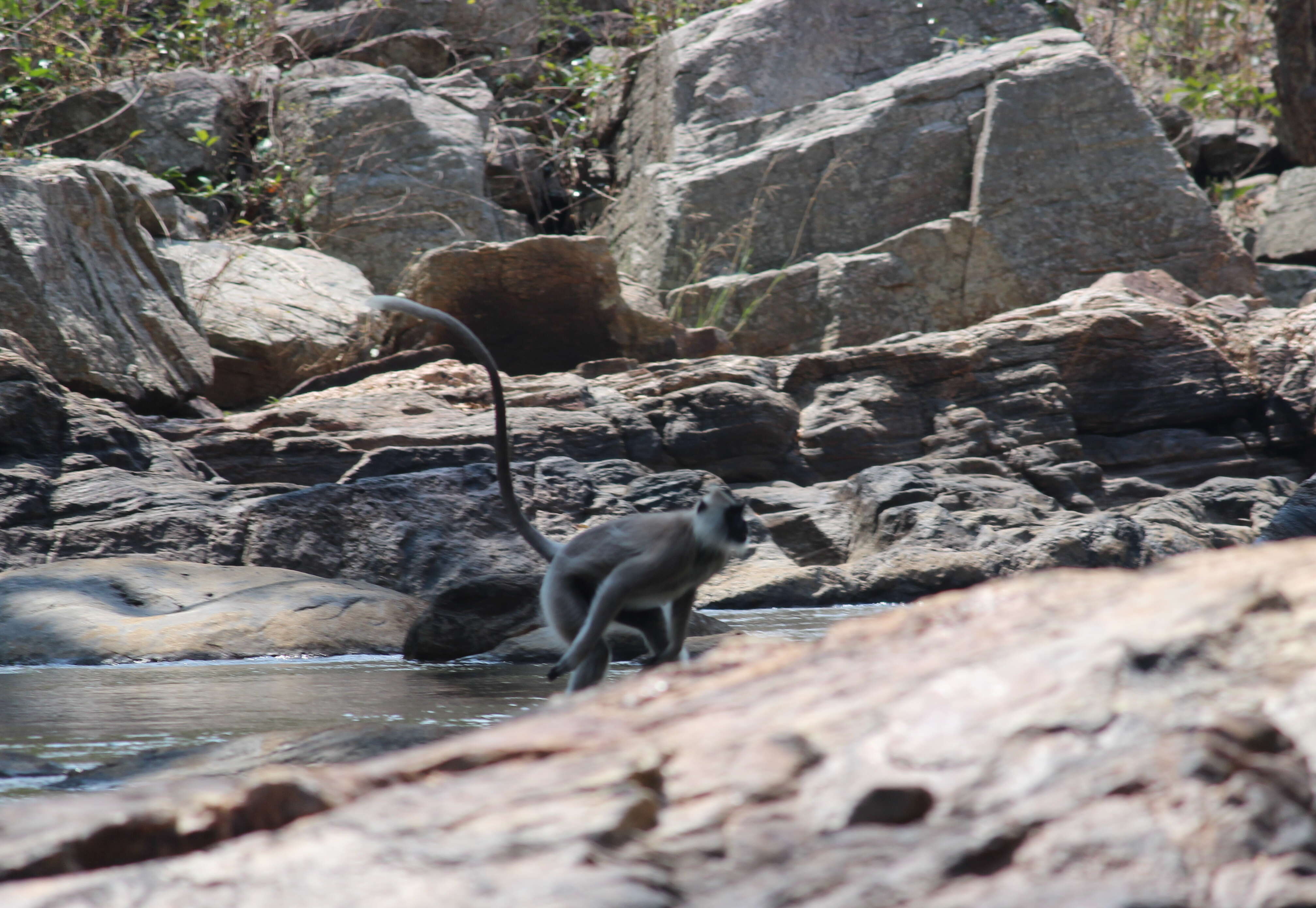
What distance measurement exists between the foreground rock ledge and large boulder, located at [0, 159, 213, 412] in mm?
8255

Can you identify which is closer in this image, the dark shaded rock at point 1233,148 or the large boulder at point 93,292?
the large boulder at point 93,292

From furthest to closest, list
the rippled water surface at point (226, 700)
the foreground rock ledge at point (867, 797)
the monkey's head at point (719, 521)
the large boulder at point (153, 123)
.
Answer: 1. the large boulder at point (153, 123)
2. the monkey's head at point (719, 521)
3. the rippled water surface at point (226, 700)
4. the foreground rock ledge at point (867, 797)

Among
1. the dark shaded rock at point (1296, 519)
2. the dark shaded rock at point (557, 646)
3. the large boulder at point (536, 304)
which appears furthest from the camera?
the large boulder at point (536, 304)

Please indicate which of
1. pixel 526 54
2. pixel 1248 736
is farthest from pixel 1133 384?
pixel 526 54

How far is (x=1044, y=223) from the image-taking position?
42.8 ft

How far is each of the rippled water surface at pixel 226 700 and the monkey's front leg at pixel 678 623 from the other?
512 mm

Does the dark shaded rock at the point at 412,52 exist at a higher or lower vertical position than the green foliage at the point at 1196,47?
higher

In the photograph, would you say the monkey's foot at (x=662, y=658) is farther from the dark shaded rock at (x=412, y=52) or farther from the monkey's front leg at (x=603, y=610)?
the dark shaded rock at (x=412, y=52)

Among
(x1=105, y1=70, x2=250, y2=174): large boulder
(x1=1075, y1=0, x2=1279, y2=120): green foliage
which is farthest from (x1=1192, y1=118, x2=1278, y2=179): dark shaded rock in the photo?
(x1=105, y1=70, x2=250, y2=174): large boulder

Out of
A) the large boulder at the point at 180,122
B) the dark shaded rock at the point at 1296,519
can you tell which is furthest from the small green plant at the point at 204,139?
the dark shaded rock at the point at 1296,519

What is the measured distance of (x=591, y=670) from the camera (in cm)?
389

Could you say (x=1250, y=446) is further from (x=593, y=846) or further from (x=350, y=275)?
(x=593, y=846)

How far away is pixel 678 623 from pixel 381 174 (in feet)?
37.6

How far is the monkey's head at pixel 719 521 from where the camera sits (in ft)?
12.7
